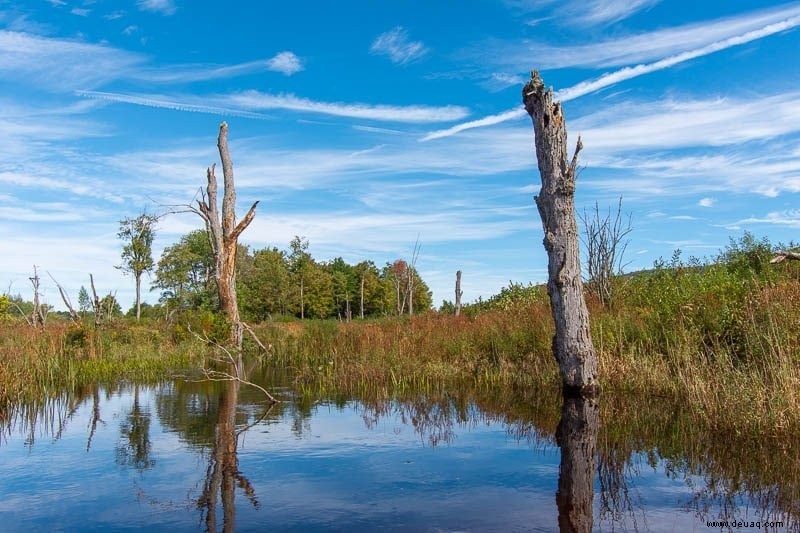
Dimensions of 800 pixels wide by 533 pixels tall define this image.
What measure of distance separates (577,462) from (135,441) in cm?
526

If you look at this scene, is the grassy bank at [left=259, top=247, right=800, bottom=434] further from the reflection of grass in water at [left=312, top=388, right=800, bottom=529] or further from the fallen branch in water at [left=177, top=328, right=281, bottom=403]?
the fallen branch in water at [left=177, top=328, right=281, bottom=403]

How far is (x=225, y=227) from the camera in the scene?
21469mm

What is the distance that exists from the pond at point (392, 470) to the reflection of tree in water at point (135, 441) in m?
0.04

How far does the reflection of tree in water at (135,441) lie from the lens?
6657 mm

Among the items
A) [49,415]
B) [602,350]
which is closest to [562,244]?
[602,350]

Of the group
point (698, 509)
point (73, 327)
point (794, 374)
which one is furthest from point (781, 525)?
point (73, 327)

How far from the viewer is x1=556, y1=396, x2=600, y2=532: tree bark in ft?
15.8

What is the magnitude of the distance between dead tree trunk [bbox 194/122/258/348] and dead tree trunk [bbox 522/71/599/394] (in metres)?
13.1

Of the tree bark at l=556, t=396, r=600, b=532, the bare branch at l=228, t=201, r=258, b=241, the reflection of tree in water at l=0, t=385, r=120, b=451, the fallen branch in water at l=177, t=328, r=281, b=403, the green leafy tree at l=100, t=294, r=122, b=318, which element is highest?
the bare branch at l=228, t=201, r=258, b=241

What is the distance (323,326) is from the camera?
18.0m

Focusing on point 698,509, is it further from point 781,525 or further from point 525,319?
point 525,319

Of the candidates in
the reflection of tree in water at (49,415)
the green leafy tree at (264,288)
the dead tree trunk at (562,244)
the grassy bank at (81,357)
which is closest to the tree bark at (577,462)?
the dead tree trunk at (562,244)

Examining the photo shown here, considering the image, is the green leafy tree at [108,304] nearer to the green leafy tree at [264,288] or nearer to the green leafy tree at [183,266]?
the green leafy tree at [264,288]

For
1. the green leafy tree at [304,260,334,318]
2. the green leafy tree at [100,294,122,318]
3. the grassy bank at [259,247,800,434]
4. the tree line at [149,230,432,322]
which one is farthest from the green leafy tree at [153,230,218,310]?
the grassy bank at [259,247,800,434]
